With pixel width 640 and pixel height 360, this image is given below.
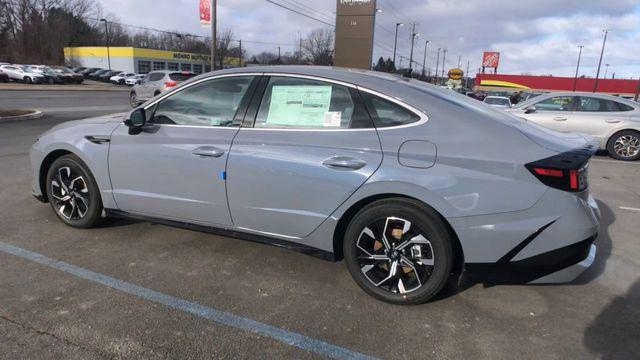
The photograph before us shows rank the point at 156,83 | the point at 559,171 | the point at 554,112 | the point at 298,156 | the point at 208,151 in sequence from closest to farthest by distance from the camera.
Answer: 1. the point at 559,171
2. the point at 298,156
3. the point at 208,151
4. the point at 554,112
5. the point at 156,83

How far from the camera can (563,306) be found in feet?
10.7

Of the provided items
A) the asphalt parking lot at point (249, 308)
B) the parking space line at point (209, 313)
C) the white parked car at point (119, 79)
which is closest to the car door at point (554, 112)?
the asphalt parking lot at point (249, 308)

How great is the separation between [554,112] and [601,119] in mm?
965

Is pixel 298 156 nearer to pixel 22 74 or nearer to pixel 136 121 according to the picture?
pixel 136 121

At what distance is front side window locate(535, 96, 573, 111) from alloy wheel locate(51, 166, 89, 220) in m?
10.1

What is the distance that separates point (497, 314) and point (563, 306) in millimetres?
538

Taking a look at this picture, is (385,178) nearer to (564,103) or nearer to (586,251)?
(586,251)

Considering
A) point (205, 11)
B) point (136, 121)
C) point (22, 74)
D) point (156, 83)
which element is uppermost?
point (205, 11)

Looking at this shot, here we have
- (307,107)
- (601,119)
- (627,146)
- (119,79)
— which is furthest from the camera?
(119,79)

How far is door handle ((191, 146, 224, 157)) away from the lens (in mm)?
3521

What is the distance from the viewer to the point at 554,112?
1066cm

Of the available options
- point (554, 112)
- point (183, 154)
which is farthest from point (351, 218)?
point (554, 112)

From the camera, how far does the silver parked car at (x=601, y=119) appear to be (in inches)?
400

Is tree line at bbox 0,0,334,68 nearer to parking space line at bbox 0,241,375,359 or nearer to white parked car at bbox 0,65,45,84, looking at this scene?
white parked car at bbox 0,65,45,84
